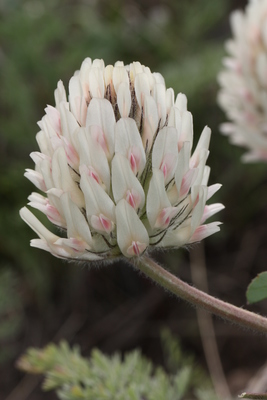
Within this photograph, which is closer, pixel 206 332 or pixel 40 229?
pixel 40 229

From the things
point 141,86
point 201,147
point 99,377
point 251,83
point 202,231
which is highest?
point 251,83

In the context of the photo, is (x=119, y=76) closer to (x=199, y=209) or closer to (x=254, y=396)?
(x=199, y=209)

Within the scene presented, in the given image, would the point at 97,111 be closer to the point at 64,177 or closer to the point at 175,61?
the point at 64,177

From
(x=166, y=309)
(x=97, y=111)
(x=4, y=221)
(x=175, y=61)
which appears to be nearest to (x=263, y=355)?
(x=166, y=309)

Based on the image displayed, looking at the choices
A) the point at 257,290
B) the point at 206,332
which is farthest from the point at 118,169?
the point at 206,332

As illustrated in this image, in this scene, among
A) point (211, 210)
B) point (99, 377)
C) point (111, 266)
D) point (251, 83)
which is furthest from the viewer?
point (111, 266)

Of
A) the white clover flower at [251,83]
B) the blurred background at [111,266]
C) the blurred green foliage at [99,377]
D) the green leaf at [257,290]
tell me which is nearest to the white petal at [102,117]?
the green leaf at [257,290]

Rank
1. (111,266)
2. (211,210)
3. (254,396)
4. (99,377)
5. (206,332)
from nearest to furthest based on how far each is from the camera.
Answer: (254,396) → (211,210) → (99,377) → (206,332) → (111,266)
